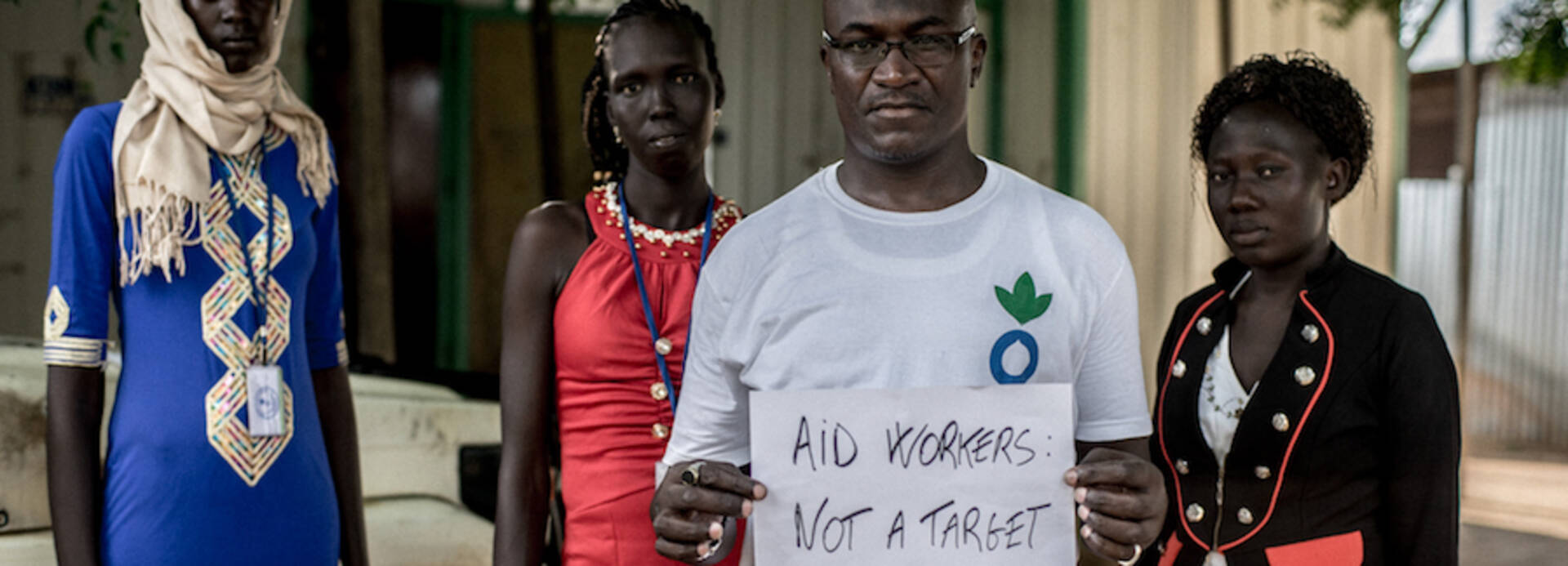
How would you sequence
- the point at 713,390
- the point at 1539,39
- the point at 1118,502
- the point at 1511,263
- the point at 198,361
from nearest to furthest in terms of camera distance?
the point at 1118,502, the point at 713,390, the point at 198,361, the point at 1539,39, the point at 1511,263

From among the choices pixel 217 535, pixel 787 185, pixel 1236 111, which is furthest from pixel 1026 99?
pixel 217 535

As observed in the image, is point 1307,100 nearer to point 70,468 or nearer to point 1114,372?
point 1114,372

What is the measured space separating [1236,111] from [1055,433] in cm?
113

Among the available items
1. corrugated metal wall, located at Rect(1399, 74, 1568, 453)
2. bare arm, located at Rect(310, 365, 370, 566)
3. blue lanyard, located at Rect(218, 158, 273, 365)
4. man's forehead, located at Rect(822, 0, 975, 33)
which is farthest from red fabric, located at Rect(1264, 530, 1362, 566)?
corrugated metal wall, located at Rect(1399, 74, 1568, 453)

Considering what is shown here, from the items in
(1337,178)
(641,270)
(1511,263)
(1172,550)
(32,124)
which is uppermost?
(32,124)

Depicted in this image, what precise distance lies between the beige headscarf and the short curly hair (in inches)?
70.7

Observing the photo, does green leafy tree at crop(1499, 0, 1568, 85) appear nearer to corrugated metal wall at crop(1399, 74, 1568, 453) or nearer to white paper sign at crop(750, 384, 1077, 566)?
corrugated metal wall at crop(1399, 74, 1568, 453)

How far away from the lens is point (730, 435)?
1.50 metres

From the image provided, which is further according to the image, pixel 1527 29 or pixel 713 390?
pixel 1527 29

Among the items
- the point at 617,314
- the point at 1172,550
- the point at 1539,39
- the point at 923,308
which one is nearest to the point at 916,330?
the point at 923,308

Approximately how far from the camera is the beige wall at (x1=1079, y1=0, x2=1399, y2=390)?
589cm

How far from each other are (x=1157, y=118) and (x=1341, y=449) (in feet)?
13.6

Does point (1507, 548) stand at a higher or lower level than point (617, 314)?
lower

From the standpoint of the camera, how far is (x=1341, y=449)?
2.04 metres
